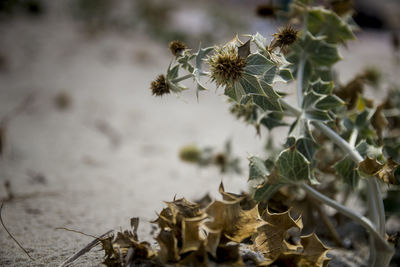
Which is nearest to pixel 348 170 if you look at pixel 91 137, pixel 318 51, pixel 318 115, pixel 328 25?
pixel 318 115

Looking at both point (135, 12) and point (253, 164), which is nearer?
point (253, 164)

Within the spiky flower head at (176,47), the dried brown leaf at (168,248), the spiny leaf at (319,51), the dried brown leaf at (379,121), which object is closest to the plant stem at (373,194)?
the spiny leaf at (319,51)

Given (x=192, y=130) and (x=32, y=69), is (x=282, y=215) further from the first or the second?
(x=32, y=69)

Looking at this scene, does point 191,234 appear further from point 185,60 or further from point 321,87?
point 321,87

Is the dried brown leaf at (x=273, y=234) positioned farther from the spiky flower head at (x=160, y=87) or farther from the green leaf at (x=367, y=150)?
the spiky flower head at (x=160, y=87)

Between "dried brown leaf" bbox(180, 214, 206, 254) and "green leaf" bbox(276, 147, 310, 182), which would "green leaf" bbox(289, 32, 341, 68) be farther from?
"dried brown leaf" bbox(180, 214, 206, 254)

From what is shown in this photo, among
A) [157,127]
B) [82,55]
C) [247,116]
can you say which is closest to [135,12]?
[82,55]
